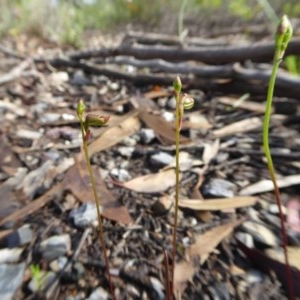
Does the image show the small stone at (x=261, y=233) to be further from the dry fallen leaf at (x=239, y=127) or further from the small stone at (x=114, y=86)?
the small stone at (x=114, y=86)

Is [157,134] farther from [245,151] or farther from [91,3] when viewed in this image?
[91,3]

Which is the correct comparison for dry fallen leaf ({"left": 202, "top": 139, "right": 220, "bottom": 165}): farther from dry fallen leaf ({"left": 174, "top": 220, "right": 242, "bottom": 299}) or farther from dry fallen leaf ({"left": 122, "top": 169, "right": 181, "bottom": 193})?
dry fallen leaf ({"left": 174, "top": 220, "right": 242, "bottom": 299})

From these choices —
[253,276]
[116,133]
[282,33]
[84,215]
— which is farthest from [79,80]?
[282,33]

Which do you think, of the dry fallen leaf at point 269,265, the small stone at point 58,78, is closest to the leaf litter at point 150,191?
the dry fallen leaf at point 269,265

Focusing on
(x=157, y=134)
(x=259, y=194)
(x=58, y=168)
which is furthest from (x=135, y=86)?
(x=259, y=194)

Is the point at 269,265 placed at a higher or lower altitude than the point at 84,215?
lower

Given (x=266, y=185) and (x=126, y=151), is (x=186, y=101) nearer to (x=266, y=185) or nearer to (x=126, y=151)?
(x=266, y=185)
